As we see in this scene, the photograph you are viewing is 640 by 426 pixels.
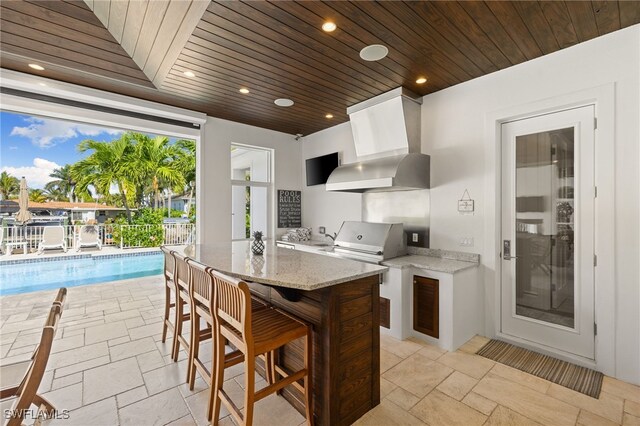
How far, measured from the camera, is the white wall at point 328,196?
4.53 meters

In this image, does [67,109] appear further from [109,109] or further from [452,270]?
[452,270]

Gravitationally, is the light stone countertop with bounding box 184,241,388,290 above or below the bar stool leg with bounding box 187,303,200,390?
above

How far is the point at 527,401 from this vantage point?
6.45 feet

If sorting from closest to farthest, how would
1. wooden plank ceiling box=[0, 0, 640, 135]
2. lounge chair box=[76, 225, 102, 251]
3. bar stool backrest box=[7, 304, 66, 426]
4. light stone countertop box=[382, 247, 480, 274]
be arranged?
bar stool backrest box=[7, 304, 66, 426]
wooden plank ceiling box=[0, 0, 640, 135]
light stone countertop box=[382, 247, 480, 274]
lounge chair box=[76, 225, 102, 251]

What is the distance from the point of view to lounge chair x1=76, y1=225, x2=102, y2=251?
25.3 ft

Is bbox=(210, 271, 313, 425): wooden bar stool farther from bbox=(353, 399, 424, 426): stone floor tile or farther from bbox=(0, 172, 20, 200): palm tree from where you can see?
bbox=(0, 172, 20, 200): palm tree

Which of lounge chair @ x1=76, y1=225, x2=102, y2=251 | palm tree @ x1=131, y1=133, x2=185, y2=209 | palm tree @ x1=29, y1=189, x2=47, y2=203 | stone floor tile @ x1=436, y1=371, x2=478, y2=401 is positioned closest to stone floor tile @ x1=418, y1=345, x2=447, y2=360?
stone floor tile @ x1=436, y1=371, x2=478, y2=401

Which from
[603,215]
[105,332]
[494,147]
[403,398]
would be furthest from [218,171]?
[603,215]

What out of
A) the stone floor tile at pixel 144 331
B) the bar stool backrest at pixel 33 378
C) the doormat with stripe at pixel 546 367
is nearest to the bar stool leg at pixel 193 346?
the bar stool backrest at pixel 33 378

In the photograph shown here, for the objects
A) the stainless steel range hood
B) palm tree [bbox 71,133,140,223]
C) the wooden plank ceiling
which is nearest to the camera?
the wooden plank ceiling

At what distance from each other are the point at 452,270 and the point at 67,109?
15.9 ft

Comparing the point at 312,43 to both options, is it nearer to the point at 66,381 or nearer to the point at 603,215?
the point at 603,215

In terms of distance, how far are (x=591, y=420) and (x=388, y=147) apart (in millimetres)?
2906

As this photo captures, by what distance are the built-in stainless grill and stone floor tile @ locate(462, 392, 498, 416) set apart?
1.45 metres
